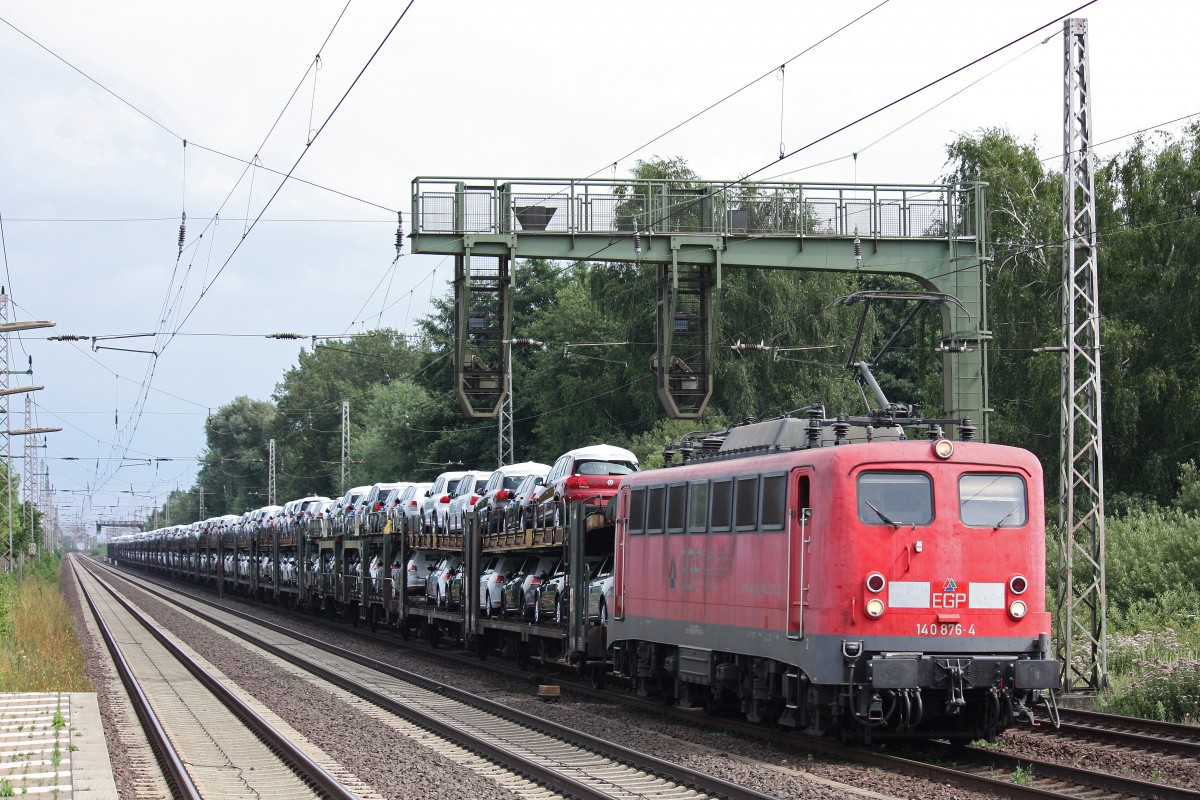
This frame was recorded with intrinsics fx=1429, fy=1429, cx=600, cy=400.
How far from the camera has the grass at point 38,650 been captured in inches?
773

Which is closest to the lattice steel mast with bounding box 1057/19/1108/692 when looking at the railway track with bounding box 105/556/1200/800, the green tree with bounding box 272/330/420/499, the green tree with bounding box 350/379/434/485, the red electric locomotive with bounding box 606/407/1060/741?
the railway track with bounding box 105/556/1200/800

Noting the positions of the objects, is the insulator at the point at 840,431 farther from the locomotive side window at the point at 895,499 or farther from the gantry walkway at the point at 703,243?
the gantry walkway at the point at 703,243

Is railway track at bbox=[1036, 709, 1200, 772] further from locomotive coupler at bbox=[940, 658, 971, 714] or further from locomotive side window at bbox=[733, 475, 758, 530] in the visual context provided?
locomotive side window at bbox=[733, 475, 758, 530]

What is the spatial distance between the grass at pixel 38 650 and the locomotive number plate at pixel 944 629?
12.1m

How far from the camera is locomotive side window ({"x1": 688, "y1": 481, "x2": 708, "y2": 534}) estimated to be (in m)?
16.1

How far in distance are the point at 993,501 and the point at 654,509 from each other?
5096 mm

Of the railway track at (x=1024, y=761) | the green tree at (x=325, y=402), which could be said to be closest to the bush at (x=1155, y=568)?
the railway track at (x=1024, y=761)

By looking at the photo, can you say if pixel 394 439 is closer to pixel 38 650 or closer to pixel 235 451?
pixel 38 650

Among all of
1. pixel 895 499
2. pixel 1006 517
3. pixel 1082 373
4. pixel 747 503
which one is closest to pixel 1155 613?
pixel 1082 373

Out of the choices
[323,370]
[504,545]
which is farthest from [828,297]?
[323,370]

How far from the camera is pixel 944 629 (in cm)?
1308

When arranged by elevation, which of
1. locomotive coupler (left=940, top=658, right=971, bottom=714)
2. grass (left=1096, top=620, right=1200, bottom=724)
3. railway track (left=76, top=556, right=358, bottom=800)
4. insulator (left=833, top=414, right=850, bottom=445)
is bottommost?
railway track (left=76, top=556, right=358, bottom=800)

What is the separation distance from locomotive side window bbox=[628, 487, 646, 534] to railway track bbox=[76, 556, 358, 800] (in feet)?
16.7

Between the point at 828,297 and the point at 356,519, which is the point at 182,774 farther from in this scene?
the point at 828,297
